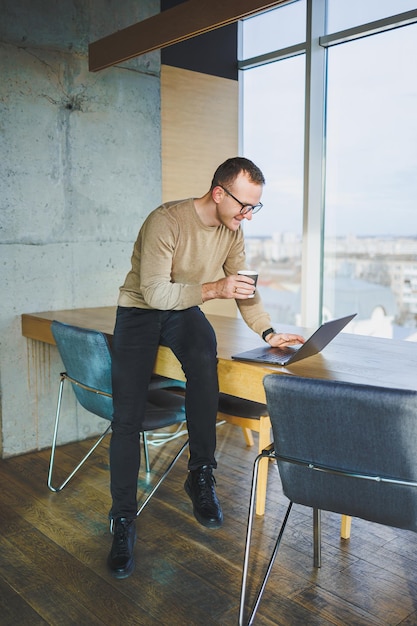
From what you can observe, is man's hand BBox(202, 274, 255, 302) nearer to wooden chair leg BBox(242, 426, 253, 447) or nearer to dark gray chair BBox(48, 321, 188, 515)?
dark gray chair BBox(48, 321, 188, 515)

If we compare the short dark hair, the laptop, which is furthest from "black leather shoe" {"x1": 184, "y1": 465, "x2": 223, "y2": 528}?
the short dark hair

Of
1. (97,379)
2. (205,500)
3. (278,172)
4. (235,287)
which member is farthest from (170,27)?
(205,500)

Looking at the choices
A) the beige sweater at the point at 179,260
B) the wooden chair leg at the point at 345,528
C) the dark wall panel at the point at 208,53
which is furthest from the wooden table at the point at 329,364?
the dark wall panel at the point at 208,53

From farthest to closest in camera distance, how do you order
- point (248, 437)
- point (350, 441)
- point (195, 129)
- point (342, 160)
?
point (195, 129) → point (342, 160) → point (248, 437) → point (350, 441)

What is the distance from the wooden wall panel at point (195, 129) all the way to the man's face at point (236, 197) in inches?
72.5

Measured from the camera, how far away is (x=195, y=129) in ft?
15.1

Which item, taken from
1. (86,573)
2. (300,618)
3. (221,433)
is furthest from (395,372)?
(221,433)

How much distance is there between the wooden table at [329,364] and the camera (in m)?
2.22

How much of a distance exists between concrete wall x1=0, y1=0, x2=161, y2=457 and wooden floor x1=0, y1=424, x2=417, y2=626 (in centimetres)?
81

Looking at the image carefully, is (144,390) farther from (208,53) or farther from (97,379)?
(208,53)

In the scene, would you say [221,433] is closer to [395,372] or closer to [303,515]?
[303,515]

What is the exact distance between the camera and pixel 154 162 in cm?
424

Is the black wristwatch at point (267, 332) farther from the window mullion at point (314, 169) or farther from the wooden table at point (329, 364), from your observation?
the window mullion at point (314, 169)

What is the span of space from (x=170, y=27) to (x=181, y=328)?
152cm
